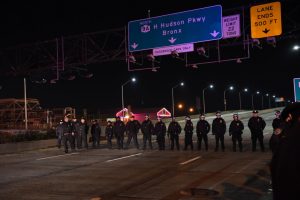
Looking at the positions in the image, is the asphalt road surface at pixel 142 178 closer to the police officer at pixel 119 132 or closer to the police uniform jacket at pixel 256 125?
the police uniform jacket at pixel 256 125

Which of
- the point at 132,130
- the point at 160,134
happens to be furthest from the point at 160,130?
the point at 132,130

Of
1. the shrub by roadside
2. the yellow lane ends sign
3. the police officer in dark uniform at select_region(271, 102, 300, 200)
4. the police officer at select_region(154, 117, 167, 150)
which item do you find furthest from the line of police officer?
the police officer in dark uniform at select_region(271, 102, 300, 200)

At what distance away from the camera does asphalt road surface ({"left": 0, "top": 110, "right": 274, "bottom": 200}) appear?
998cm

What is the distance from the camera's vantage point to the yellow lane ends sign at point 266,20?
2086cm

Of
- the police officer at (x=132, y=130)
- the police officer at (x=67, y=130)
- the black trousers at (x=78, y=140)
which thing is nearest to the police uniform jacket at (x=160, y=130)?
the police officer at (x=132, y=130)

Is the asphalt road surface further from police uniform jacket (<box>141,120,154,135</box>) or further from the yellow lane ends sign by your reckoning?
the yellow lane ends sign

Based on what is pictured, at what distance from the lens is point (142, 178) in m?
12.4

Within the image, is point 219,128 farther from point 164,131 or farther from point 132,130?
point 132,130

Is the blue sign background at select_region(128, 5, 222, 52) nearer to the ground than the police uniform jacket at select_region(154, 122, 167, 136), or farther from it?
farther from it

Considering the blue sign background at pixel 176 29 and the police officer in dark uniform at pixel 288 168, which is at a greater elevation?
the blue sign background at pixel 176 29

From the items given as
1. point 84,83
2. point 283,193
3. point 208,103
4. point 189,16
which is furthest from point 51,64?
point 208,103

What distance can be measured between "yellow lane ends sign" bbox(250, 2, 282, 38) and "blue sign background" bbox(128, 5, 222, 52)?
1.99 m

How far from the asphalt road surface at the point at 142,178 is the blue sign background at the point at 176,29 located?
7807mm

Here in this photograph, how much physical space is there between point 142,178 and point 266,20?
12.1m
